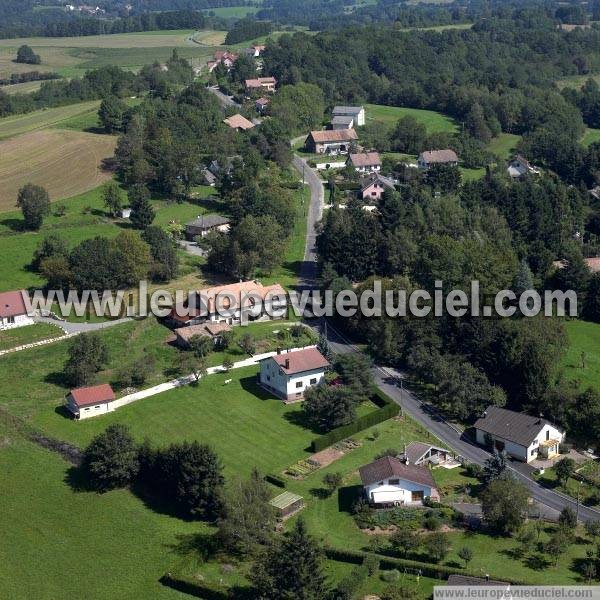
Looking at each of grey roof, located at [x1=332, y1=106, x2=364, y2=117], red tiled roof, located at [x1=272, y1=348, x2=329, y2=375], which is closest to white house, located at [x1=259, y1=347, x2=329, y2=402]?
red tiled roof, located at [x1=272, y1=348, x2=329, y2=375]

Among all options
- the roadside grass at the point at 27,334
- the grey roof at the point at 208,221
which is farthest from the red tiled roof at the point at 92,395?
the grey roof at the point at 208,221

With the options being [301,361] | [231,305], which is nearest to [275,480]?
[301,361]

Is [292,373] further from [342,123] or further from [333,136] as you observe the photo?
[342,123]

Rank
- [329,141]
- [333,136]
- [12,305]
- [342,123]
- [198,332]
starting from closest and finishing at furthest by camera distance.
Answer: [198,332] → [12,305] → [329,141] → [333,136] → [342,123]

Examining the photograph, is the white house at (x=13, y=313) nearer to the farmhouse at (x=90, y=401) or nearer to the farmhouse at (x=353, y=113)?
the farmhouse at (x=90, y=401)

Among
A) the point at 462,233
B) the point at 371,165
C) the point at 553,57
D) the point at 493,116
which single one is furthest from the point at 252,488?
the point at 553,57

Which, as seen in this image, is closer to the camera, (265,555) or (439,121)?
(265,555)

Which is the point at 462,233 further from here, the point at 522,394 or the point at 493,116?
the point at 493,116
